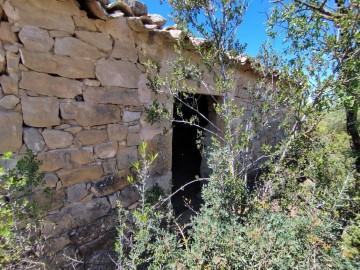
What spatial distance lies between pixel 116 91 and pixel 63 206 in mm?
1126

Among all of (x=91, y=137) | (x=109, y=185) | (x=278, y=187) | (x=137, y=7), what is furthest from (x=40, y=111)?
(x=278, y=187)

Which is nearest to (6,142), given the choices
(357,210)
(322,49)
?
(322,49)

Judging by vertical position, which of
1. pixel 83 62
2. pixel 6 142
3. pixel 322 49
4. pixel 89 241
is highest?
pixel 322 49

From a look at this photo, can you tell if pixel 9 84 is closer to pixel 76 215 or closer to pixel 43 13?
pixel 43 13

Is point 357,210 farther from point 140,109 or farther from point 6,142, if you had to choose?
point 6,142

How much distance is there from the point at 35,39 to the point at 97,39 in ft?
1.66

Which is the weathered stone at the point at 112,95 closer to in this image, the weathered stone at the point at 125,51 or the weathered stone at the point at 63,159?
the weathered stone at the point at 125,51

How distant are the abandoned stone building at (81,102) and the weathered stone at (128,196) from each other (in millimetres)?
10

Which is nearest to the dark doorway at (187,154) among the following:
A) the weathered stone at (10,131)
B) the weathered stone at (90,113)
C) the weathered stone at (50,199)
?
the weathered stone at (90,113)

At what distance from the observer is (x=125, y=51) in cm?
227

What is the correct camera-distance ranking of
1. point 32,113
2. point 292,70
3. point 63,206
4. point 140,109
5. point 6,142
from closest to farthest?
point 6,142 < point 32,113 < point 63,206 < point 292,70 < point 140,109

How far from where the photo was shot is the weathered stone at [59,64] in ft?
5.65

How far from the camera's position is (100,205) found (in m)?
2.23

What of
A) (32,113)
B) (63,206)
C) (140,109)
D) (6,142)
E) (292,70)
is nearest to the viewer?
(6,142)
